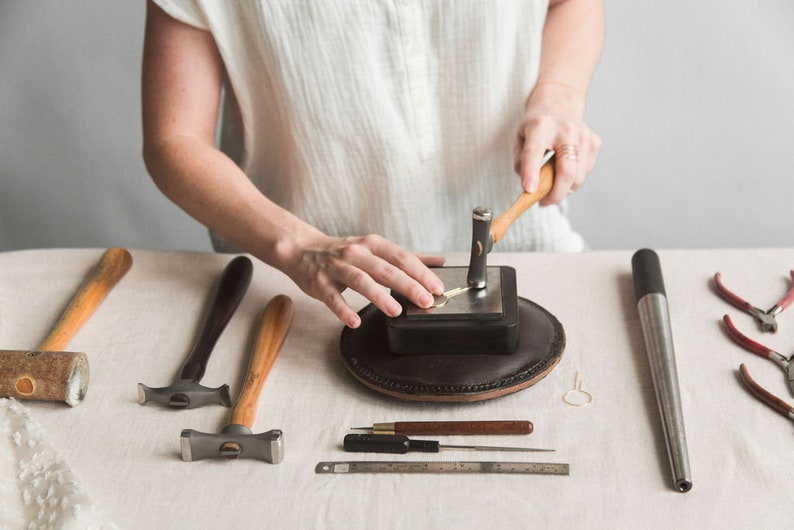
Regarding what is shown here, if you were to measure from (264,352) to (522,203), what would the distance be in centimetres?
36

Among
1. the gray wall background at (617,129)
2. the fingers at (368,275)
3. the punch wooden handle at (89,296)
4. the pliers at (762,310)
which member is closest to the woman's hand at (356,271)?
the fingers at (368,275)

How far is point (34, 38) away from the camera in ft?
6.98

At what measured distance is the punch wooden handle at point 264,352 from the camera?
3.09 ft

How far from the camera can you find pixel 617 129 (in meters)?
2.30

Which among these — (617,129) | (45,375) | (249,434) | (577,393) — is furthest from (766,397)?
(617,129)

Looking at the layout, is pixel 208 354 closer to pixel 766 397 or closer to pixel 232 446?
pixel 232 446

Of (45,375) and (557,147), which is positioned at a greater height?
(557,147)

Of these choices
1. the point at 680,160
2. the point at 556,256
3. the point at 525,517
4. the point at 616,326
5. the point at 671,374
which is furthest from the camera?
the point at 680,160

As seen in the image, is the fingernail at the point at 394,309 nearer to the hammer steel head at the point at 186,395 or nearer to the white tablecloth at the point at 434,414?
the white tablecloth at the point at 434,414

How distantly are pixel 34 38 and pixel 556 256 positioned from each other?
4.88ft

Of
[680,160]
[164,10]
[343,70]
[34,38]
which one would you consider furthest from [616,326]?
[34,38]

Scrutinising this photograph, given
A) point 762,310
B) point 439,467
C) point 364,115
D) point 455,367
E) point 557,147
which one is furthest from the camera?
point 364,115

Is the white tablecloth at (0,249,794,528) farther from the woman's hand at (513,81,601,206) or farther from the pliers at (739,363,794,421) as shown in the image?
the woman's hand at (513,81,601,206)

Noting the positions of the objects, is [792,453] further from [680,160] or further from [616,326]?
[680,160]
